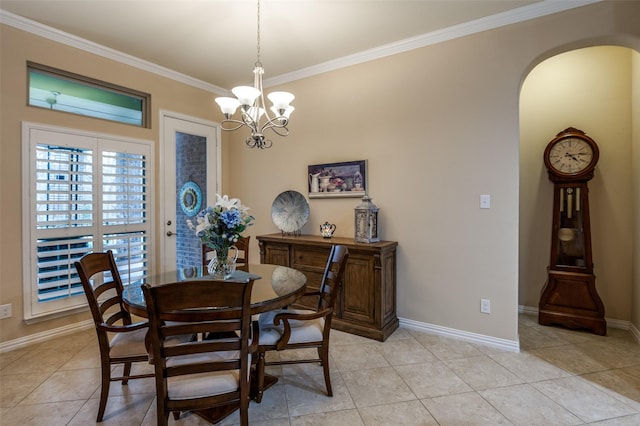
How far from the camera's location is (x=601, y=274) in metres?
3.06

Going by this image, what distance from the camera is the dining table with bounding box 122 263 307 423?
1666mm

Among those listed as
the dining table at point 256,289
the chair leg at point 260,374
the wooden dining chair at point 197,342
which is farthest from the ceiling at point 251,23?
the chair leg at point 260,374

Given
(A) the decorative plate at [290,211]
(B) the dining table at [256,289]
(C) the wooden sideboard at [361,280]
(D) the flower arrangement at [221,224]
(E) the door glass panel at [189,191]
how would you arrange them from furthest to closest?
(E) the door glass panel at [189,191] < (A) the decorative plate at [290,211] < (C) the wooden sideboard at [361,280] < (D) the flower arrangement at [221,224] < (B) the dining table at [256,289]

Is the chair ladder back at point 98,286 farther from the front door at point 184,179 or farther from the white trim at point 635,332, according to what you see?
the white trim at point 635,332

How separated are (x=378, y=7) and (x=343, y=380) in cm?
285

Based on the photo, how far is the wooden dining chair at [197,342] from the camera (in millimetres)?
1302

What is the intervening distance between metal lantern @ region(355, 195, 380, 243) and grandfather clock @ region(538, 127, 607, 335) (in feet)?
5.69

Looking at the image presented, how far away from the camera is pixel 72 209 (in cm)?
293

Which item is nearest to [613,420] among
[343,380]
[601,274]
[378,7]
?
[343,380]

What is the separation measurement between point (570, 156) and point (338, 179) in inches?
89.3

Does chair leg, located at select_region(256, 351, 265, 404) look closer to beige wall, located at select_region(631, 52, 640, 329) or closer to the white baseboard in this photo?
the white baseboard

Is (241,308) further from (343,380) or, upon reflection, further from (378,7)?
(378,7)

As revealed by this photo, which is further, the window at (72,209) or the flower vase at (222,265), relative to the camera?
the window at (72,209)

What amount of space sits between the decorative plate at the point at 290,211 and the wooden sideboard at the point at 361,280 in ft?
1.06
